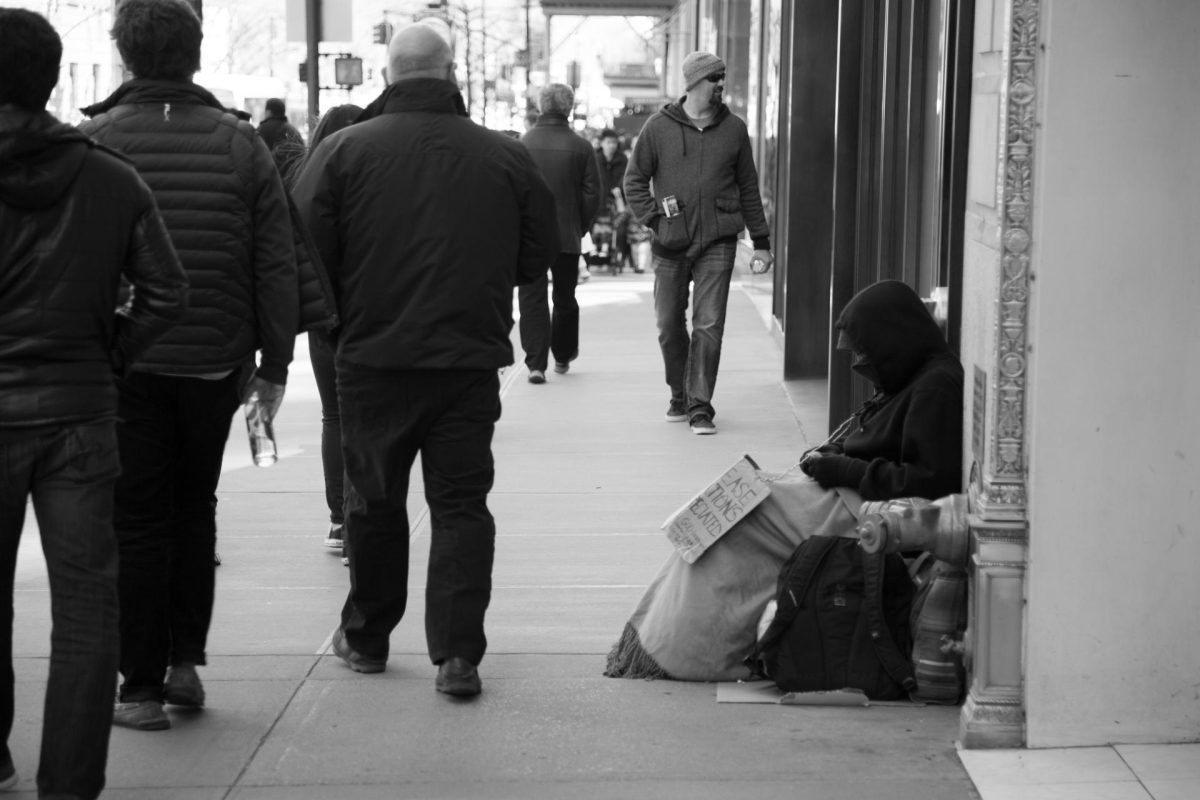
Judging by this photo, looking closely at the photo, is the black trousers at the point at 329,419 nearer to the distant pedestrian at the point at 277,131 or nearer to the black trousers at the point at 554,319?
the distant pedestrian at the point at 277,131

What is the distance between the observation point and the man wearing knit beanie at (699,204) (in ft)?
32.1

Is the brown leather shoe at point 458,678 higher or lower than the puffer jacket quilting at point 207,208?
lower

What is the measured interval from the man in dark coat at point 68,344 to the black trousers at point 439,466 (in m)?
1.11

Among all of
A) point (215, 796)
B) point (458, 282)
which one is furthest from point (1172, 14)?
point (215, 796)

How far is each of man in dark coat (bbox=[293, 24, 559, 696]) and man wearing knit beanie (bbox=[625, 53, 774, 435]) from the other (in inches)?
179

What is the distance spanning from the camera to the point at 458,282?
5039 millimetres

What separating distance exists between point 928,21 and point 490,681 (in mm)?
3575

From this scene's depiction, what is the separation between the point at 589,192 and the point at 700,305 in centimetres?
271

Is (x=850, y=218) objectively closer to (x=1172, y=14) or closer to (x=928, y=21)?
(x=928, y=21)

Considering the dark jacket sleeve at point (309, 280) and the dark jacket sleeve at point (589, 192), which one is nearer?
the dark jacket sleeve at point (309, 280)

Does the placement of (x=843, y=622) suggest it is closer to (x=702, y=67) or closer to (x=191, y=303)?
(x=191, y=303)

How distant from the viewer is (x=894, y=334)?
17.5 ft

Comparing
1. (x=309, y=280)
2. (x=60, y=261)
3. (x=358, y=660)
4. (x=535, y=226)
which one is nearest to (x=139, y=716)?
(x=358, y=660)

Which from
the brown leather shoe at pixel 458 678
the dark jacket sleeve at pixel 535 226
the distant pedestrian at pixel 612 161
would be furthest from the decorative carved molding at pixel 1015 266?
the distant pedestrian at pixel 612 161
